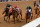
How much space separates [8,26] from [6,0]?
1.43 meters

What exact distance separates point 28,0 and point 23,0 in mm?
324

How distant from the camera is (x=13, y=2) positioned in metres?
3.18

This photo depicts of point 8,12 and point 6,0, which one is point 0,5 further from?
point 8,12

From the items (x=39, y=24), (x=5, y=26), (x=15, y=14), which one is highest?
(x=39, y=24)

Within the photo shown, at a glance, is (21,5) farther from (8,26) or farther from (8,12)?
(8,26)

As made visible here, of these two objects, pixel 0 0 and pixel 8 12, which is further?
pixel 0 0

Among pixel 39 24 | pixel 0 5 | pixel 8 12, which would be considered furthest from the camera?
pixel 0 5

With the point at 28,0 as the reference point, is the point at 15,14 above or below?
below

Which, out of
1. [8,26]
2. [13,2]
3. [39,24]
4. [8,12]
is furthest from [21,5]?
[39,24]

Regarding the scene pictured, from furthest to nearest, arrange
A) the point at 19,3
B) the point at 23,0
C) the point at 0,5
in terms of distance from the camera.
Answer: the point at 23,0 → the point at 19,3 → the point at 0,5

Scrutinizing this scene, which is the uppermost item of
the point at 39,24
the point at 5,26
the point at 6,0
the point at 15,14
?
the point at 6,0

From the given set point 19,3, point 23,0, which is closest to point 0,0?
point 19,3

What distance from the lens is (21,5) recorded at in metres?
3.45

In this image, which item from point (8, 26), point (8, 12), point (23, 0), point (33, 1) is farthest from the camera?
point (33, 1)
